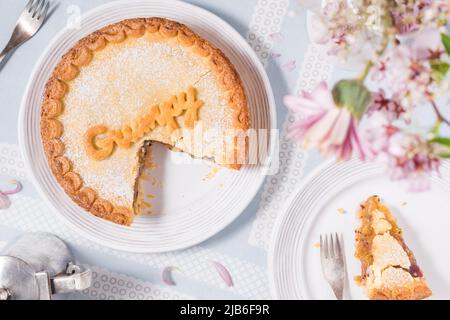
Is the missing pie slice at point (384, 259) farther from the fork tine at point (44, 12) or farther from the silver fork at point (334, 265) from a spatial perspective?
the fork tine at point (44, 12)

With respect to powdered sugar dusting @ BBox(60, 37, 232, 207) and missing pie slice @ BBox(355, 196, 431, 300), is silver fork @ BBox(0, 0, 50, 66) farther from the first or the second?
missing pie slice @ BBox(355, 196, 431, 300)

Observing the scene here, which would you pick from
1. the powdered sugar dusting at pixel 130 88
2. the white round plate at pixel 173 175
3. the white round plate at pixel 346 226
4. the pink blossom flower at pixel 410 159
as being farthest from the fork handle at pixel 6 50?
the pink blossom flower at pixel 410 159

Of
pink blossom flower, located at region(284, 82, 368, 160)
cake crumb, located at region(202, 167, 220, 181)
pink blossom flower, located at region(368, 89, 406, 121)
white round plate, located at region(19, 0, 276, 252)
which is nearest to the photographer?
pink blossom flower, located at region(284, 82, 368, 160)

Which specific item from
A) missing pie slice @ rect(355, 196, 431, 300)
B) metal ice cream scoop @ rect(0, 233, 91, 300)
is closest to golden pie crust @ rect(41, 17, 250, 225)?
metal ice cream scoop @ rect(0, 233, 91, 300)
